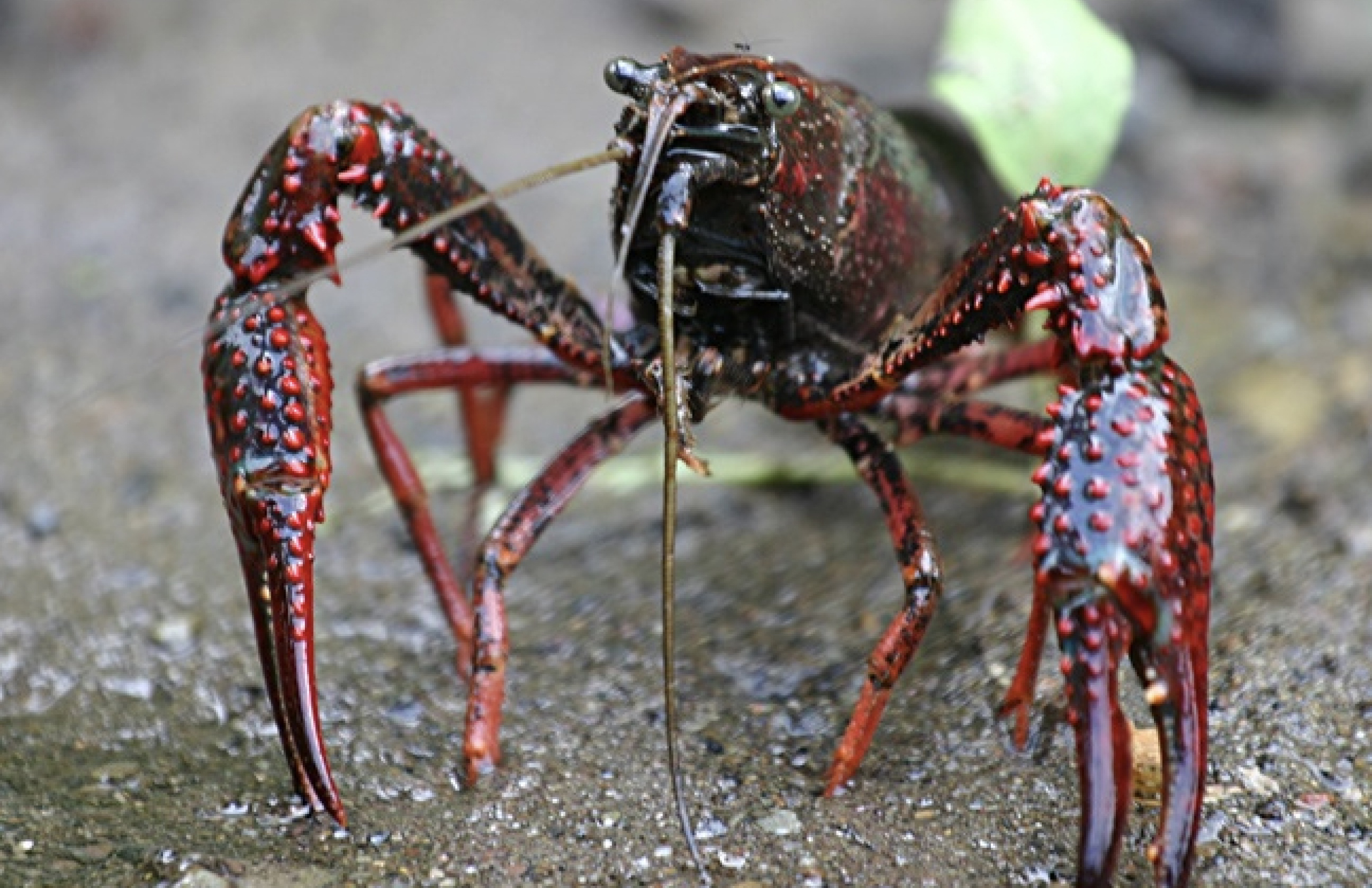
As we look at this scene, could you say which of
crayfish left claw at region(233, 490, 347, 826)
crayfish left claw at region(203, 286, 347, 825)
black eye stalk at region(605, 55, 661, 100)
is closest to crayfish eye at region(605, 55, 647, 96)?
black eye stalk at region(605, 55, 661, 100)

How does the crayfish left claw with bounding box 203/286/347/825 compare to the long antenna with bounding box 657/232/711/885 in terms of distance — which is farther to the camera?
the crayfish left claw with bounding box 203/286/347/825

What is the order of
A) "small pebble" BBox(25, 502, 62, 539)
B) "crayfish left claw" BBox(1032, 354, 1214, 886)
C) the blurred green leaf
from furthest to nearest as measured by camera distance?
"small pebble" BBox(25, 502, 62, 539) < the blurred green leaf < "crayfish left claw" BBox(1032, 354, 1214, 886)

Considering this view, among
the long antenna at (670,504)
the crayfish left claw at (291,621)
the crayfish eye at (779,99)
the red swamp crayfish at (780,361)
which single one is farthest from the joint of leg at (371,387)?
the crayfish eye at (779,99)

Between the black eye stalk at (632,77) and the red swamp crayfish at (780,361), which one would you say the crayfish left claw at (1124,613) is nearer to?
the red swamp crayfish at (780,361)

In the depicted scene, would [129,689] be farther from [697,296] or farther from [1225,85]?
[1225,85]

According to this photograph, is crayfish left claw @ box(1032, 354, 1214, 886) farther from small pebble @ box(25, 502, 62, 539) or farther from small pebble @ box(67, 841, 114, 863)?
small pebble @ box(25, 502, 62, 539)

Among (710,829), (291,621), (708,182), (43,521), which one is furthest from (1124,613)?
(43,521)

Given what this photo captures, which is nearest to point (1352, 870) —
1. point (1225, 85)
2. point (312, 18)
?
point (1225, 85)
